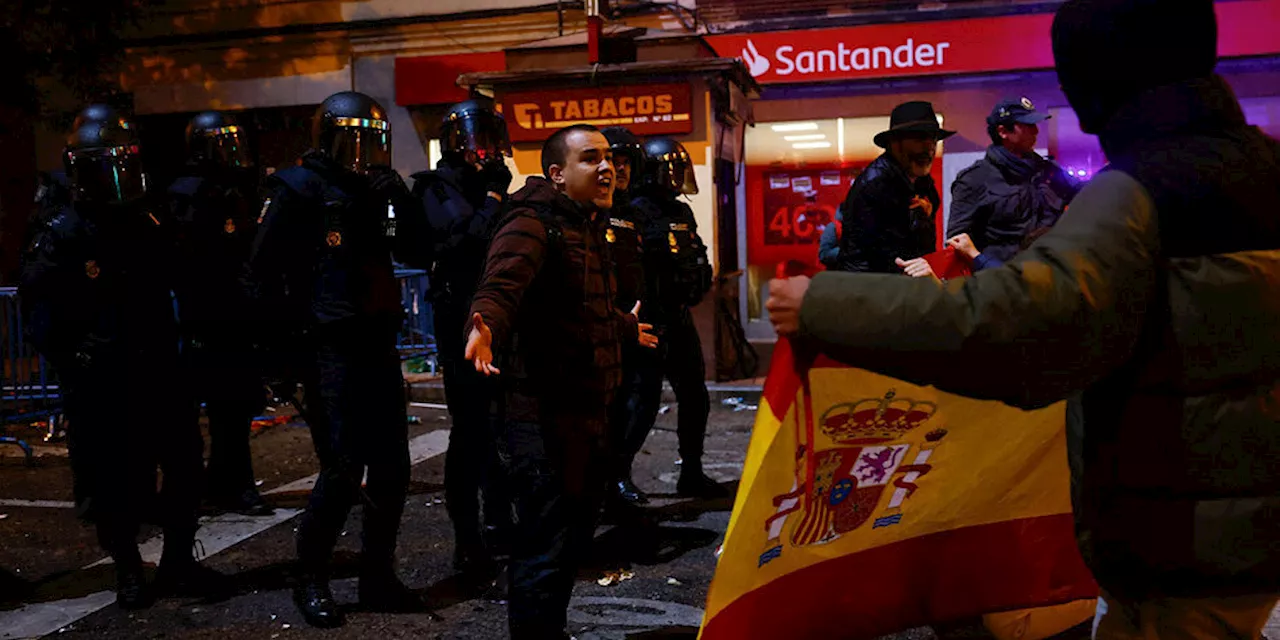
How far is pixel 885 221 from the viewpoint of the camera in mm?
6230

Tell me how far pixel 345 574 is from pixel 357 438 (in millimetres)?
1241

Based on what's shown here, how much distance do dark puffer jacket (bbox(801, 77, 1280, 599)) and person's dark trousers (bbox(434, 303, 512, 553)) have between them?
3.86 meters

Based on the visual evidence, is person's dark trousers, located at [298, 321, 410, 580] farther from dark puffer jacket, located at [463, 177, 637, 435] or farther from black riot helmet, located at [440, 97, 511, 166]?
black riot helmet, located at [440, 97, 511, 166]

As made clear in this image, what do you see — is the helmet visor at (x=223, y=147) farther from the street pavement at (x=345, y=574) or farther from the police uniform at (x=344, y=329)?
the police uniform at (x=344, y=329)

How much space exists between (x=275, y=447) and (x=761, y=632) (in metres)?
7.39

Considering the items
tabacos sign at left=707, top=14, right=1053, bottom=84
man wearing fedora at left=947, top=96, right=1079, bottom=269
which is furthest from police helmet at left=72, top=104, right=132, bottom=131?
tabacos sign at left=707, top=14, right=1053, bottom=84

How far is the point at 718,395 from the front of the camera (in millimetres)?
11523

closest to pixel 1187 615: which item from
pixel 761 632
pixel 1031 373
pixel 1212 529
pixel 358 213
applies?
pixel 1212 529

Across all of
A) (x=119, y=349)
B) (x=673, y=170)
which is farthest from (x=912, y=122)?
(x=119, y=349)

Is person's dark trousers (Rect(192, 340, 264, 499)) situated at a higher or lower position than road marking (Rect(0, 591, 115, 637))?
higher

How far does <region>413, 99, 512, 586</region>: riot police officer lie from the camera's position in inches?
222

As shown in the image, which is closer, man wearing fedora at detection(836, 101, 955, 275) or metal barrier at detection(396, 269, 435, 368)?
man wearing fedora at detection(836, 101, 955, 275)

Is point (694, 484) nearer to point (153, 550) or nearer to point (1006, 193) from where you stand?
point (1006, 193)

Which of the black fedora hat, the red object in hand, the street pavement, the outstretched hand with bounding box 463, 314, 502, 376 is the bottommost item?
the street pavement
